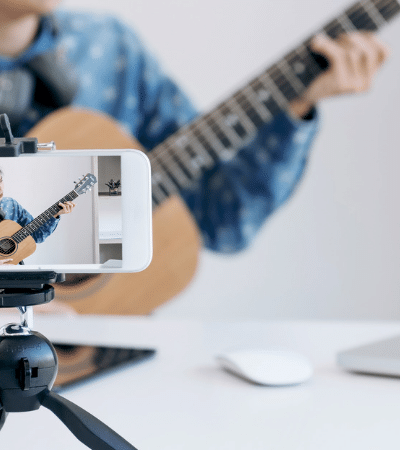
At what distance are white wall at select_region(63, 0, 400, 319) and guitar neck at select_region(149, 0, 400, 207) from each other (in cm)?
5

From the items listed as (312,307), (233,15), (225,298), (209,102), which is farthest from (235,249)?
(233,15)

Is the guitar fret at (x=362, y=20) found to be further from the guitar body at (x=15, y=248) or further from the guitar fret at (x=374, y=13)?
the guitar body at (x=15, y=248)

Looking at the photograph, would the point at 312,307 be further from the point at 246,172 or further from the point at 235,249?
the point at 246,172

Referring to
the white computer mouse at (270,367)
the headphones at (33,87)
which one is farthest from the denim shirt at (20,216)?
the headphones at (33,87)

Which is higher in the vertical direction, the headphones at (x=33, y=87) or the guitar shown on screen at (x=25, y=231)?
the headphones at (x=33, y=87)

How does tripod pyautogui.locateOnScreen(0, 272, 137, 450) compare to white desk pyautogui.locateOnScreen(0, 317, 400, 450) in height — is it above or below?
above

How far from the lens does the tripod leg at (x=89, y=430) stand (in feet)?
0.97

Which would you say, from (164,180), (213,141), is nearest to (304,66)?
(213,141)

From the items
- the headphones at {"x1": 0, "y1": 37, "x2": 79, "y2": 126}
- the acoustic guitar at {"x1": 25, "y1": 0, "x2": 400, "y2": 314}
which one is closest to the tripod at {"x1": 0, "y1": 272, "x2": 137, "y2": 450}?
the acoustic guitar at {"x1": 25, "y1": 0, "x2": 400, "y2": 314}

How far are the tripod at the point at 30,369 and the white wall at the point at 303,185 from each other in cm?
97

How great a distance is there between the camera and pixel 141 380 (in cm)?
55

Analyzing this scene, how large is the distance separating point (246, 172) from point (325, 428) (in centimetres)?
A: 93

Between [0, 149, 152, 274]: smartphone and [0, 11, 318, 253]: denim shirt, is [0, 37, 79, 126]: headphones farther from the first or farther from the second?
[0, 149, 152, 274]: smartphone

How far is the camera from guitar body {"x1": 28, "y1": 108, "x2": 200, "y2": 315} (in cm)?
125
